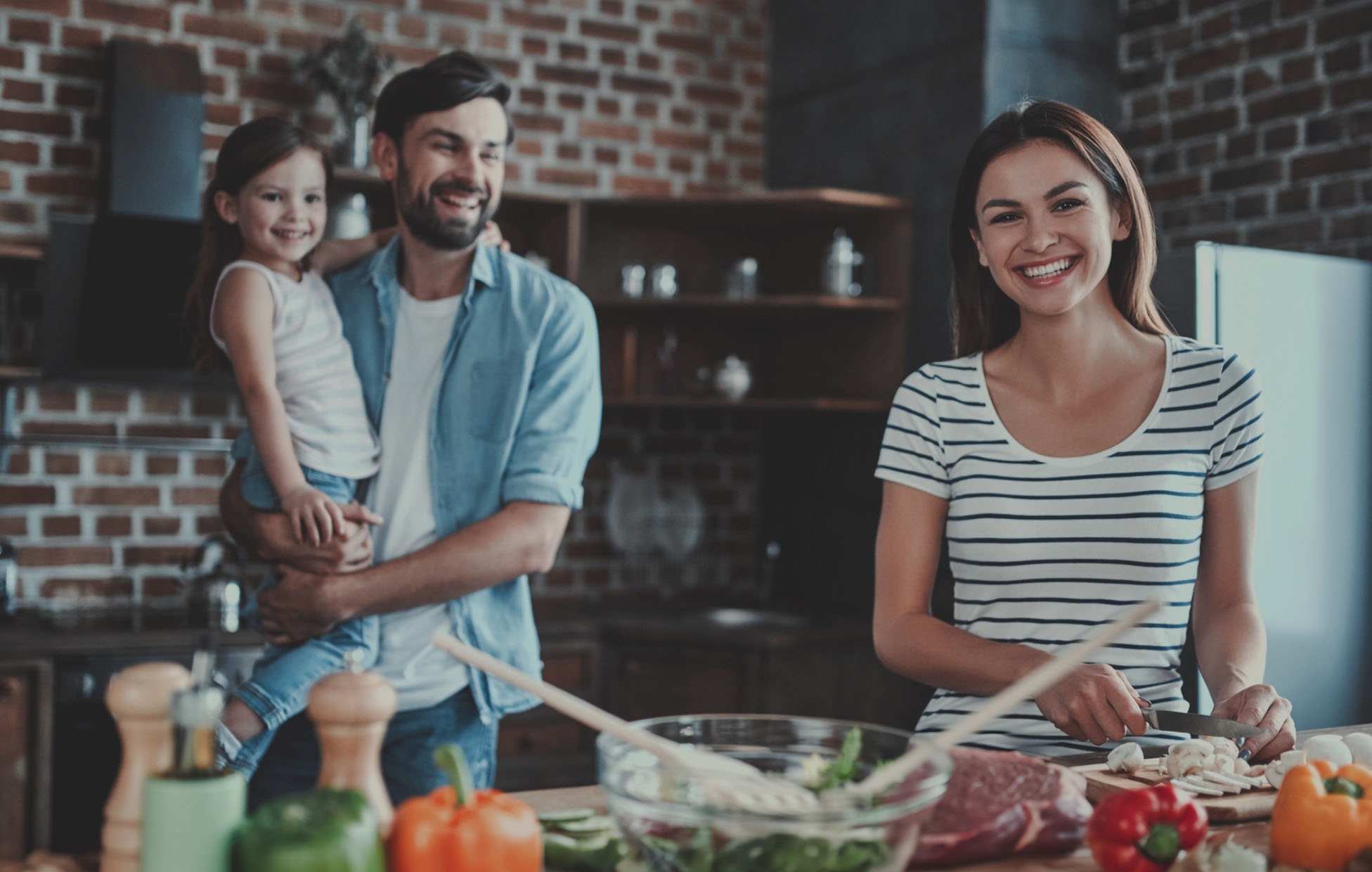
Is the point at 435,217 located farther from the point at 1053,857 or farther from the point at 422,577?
the point at 1053,857

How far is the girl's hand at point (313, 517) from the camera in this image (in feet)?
5.68

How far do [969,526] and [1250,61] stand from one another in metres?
2.57

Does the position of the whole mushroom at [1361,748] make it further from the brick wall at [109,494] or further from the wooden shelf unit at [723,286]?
the brick wall at [109,494]

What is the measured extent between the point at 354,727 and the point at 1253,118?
3.44 m

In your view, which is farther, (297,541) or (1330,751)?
(297,541)

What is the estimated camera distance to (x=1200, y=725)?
4.57 ft

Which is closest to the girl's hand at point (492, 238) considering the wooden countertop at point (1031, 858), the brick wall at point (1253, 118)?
the wooden countertop at point (1031, 858)

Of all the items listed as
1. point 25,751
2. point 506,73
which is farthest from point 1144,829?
point 506,73

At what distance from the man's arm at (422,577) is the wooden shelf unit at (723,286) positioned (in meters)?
2.03

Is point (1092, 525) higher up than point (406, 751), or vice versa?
point (1092, 525)

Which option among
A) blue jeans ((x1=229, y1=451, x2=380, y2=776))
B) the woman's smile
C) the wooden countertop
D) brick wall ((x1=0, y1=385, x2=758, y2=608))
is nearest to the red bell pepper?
the wooden countertop

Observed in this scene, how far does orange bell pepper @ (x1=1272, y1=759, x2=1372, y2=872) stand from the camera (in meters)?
1.04

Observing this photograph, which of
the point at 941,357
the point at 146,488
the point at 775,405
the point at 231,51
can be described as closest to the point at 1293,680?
the point at 941,357

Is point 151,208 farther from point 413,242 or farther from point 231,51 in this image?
point 413,242
